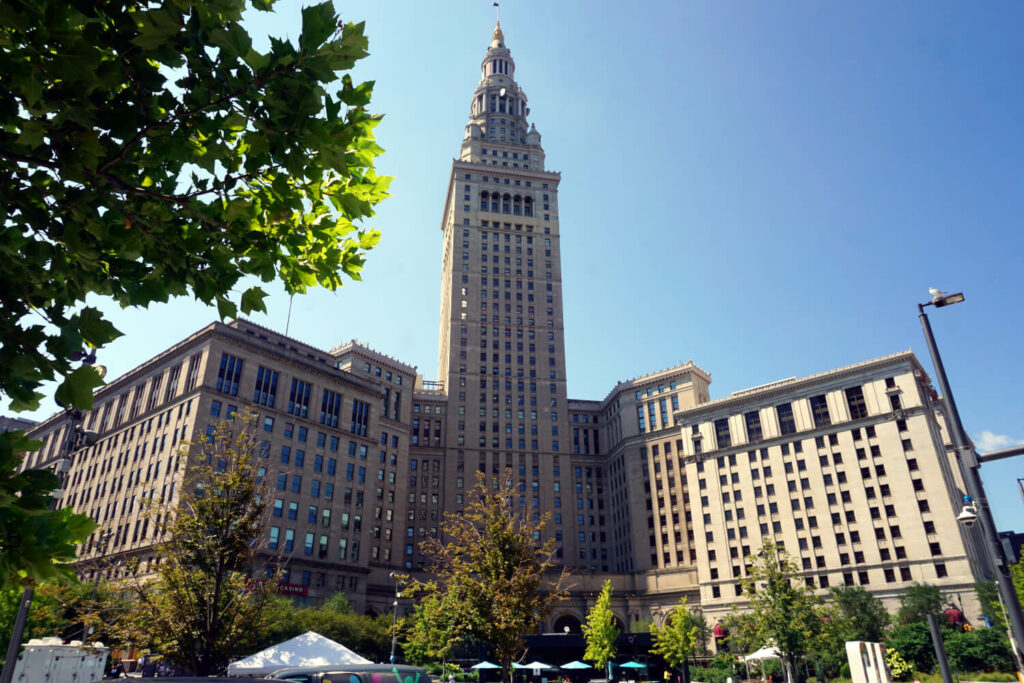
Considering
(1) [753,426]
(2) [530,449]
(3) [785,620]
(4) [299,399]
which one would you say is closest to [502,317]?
(2) [530,449]

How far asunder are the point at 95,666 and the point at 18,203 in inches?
1161

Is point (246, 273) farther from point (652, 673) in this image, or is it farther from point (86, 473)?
point (86, 473)

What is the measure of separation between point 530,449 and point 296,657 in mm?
87408

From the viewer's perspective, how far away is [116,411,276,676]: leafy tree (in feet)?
61.5

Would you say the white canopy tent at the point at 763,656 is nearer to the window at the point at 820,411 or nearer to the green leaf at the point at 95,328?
the window at the point at 820,411

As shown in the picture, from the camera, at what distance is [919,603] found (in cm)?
6134

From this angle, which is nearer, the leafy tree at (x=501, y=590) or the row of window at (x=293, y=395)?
the leafy tree at (x=501, y=590)

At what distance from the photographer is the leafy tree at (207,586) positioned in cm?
1873

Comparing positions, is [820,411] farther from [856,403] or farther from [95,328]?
[95,328]

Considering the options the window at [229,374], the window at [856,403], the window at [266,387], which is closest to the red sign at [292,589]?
the window at [266,387]

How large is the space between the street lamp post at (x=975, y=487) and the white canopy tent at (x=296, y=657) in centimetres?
1700

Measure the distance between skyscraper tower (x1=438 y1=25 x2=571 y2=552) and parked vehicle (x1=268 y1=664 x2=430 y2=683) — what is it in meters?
81.2

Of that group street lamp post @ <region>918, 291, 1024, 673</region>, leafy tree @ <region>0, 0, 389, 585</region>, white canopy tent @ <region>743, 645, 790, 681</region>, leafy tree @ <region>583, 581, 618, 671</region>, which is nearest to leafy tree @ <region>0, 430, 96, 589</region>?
leafy tree @ <region>0, 0, 389, 585</region>

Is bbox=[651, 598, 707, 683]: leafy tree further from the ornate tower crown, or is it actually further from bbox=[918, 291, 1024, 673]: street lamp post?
the ornate tower crown
